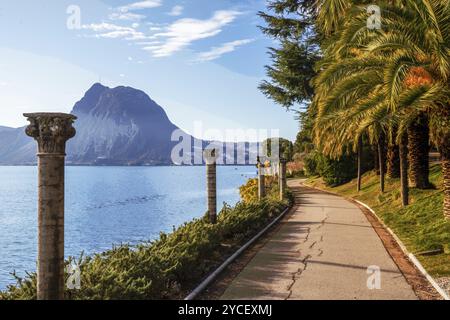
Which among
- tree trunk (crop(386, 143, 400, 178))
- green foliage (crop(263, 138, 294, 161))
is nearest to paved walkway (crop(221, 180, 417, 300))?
tree trunk (crop(386, 143, 400, 178))

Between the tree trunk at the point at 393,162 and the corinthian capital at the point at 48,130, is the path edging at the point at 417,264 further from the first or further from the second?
the tree trunk at the point at 393,162

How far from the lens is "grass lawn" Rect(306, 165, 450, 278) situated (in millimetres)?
12195

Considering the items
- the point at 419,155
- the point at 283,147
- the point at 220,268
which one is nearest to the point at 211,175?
the point at 220,268

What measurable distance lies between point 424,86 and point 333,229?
6.98 m

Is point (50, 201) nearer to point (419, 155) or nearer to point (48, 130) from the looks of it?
point (48, 130)

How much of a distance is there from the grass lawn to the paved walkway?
2.89 feet

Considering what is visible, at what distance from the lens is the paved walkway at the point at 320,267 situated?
371 inches

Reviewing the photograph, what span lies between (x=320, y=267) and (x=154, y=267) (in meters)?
4.37

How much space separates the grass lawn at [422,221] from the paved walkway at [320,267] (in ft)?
2.89

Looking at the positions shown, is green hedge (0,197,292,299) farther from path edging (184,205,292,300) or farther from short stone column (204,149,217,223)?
short stone column (204,149,217,223)
